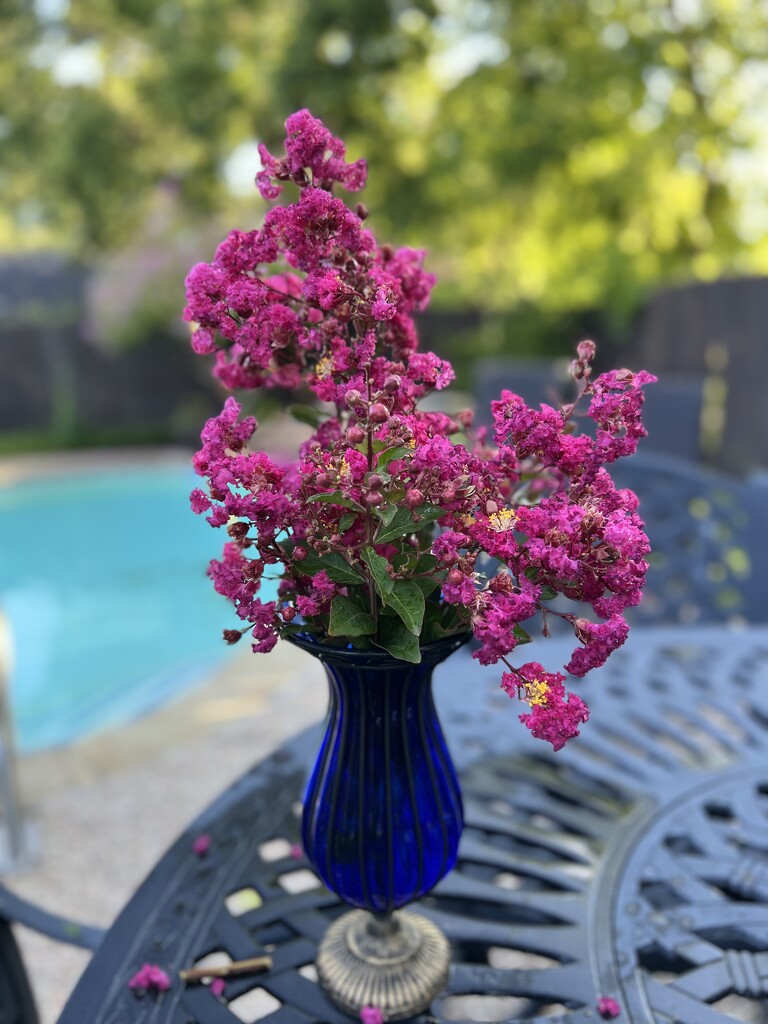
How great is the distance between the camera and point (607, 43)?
27.0 feet

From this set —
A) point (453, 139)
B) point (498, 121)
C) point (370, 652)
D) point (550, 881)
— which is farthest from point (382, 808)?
point (453, 139)

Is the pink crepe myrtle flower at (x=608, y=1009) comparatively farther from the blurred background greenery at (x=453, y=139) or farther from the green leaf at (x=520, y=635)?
the blurred background greenery at (x=453, y=139)

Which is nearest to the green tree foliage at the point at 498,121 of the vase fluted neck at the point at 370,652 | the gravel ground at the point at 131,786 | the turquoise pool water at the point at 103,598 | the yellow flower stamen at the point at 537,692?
the turquoise pool water at the point at 103,598

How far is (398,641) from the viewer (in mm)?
755

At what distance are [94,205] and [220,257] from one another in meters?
12.4

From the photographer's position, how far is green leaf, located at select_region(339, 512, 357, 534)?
73 centimetres

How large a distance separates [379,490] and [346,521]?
0.05 meters

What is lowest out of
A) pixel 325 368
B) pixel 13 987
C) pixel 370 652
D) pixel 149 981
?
pixel 13 987

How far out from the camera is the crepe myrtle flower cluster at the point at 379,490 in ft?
2.25

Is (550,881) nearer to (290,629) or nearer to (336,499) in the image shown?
(290,629)

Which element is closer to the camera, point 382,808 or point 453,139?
point 382,808

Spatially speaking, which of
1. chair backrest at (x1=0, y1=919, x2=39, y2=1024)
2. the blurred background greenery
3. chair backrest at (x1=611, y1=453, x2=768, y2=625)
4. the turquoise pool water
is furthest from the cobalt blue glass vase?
the blurred background greenery

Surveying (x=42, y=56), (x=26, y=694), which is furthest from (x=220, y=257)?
(x=42, y=56)

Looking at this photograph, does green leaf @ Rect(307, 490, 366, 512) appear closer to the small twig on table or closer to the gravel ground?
the small twig on table
